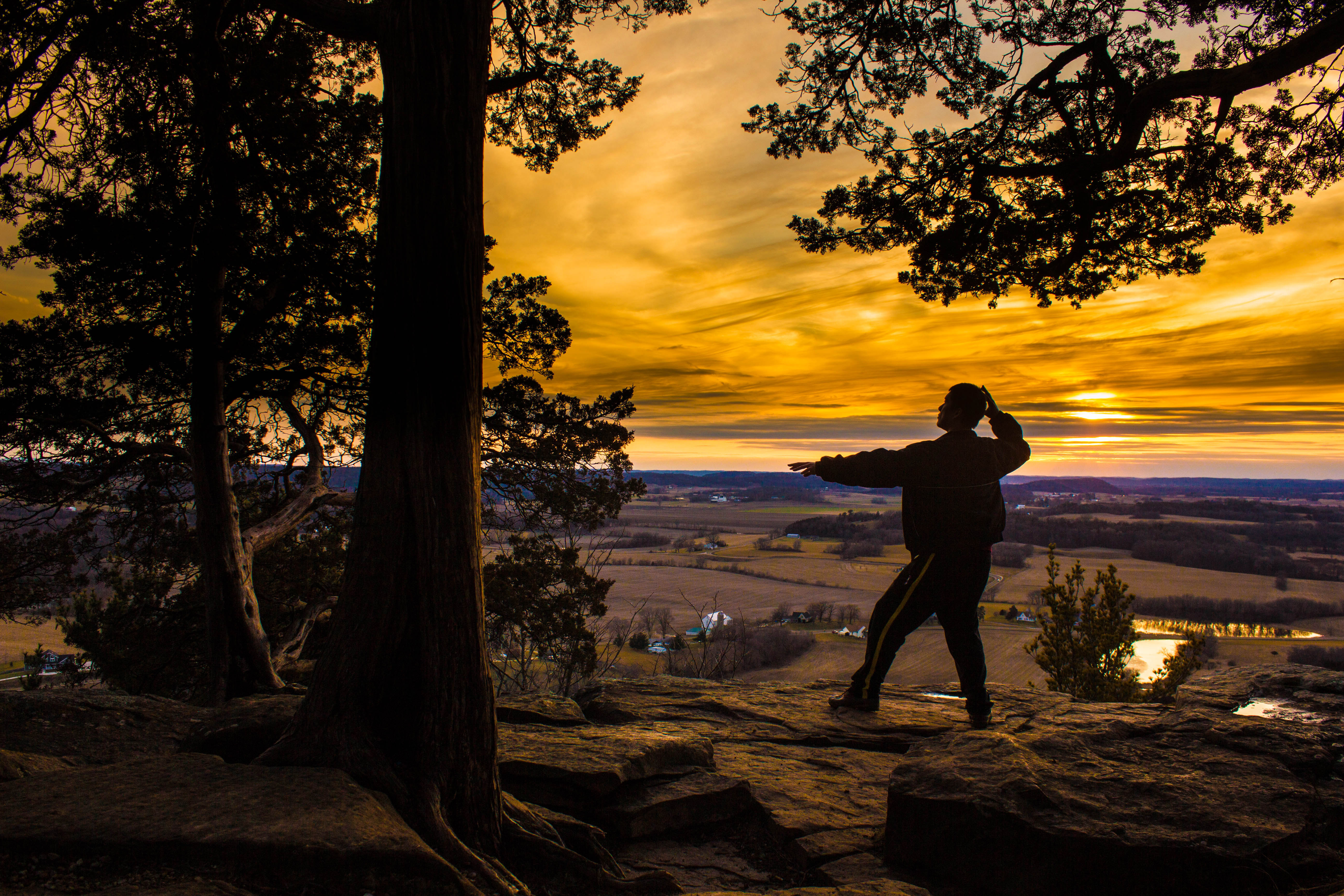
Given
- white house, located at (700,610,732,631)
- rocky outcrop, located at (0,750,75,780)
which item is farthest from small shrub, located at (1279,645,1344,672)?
rocky outcrop, located at (0,750,75,780)

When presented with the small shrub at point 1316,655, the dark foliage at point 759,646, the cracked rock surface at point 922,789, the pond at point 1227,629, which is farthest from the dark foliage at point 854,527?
the cracked rock surface at point 922,789

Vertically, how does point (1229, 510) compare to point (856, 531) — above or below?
above

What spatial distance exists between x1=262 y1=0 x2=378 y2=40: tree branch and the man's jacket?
393 centimetres

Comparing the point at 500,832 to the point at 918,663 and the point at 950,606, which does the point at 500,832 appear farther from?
the point at 918,663

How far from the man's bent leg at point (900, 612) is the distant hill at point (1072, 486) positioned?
151128mm

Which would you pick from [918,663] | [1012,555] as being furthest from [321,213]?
[1012,555]

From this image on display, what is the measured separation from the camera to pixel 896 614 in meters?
4.89

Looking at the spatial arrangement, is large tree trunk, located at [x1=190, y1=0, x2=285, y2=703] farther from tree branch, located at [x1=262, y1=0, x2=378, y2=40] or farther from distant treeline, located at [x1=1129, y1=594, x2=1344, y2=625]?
distant treeline, located at [x1=1129, y1=594, x2=1344, y2=625]

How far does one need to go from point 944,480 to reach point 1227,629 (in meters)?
49.5

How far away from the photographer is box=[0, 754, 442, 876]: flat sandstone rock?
2053 millimetres

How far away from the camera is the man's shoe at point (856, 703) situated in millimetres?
5289

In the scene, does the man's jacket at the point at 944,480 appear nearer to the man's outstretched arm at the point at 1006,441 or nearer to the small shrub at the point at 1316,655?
the man's outstretched arm at the point at 1006,441

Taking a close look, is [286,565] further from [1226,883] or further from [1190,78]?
[1190,78]

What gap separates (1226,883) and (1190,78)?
5.07 meters
